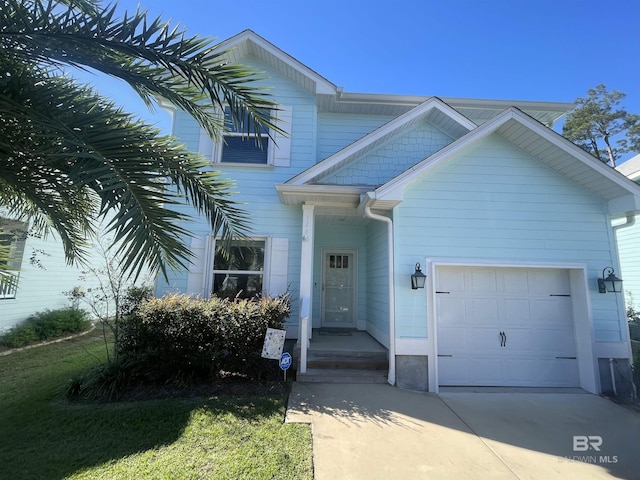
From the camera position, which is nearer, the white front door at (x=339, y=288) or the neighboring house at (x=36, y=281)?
the neighboring house at (x=36, y=281)

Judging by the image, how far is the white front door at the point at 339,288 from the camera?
8906mm

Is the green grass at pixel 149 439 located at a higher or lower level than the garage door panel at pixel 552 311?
lower

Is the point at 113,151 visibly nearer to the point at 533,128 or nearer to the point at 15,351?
the point at 533,128

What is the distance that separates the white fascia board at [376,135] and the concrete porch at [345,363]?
11.1 ft

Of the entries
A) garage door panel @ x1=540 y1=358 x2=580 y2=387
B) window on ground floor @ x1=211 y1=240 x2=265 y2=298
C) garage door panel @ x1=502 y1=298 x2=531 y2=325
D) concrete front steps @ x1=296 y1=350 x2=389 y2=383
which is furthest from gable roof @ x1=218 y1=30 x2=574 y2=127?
garage door panel @ x1=540 y1=358 x2=580 y2=387

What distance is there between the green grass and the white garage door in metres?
3.48

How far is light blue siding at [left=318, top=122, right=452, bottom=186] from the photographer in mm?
7016

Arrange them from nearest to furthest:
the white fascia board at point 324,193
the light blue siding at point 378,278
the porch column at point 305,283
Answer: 1. the porch column at point 305,283
2. the white fascia board at point 324,193
3. the light blue siding at point 378,278

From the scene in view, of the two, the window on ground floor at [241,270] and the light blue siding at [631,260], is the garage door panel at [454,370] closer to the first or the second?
the window on ground floor at [241,270]

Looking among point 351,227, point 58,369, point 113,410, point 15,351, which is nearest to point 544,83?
point 351,227

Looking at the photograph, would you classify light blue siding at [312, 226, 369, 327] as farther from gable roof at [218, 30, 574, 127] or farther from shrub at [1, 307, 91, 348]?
shrub at [1, 307, 91, 348]

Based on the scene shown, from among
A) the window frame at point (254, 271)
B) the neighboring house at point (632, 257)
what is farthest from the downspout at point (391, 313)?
the neighboring house at point (632, 257)

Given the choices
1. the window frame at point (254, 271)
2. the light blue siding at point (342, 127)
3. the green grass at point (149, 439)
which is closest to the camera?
the green grass at point (149, 439)

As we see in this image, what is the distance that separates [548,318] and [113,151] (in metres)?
7.41
